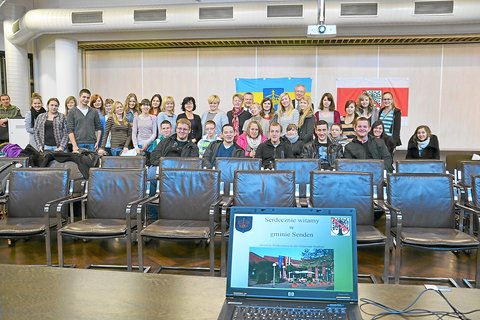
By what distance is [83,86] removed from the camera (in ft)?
27.6

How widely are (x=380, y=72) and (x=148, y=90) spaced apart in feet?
14.3

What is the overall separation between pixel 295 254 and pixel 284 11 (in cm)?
570

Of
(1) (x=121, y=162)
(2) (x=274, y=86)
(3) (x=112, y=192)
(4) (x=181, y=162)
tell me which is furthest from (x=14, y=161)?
(2) (x=274, y=86)

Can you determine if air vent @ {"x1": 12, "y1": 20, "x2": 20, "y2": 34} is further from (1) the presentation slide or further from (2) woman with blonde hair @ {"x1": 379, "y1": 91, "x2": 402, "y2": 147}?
(1) the presentation slide

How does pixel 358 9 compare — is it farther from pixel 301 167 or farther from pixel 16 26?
pixel 16 26

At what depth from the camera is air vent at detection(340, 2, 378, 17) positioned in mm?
6188

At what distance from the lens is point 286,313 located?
1.19 m

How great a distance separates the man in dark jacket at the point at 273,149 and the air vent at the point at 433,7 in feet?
9.75

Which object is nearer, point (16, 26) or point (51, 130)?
point (51, 130)

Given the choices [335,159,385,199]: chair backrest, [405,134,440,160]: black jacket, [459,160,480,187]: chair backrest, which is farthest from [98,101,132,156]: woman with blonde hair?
A: [459,160,480,187]: chair backrest

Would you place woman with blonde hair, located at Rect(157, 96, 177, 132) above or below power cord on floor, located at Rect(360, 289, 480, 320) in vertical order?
above

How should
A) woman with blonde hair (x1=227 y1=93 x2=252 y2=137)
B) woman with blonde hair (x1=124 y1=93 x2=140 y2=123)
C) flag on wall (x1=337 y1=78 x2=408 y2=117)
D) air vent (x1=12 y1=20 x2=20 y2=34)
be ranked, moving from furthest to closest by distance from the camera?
→ flag on wall (x1=337 y1=78 x2=408 y2=117), air vent (x1=12 y1=20 x2=20 y2=34), woman with blonde hair (x1=124 y1=93 x2=140 y2=123), woman with blonde hair (x1=227 y1=93 x2=252 y2=137)

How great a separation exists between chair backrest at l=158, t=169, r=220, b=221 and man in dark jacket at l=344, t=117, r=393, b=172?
195 centimetres

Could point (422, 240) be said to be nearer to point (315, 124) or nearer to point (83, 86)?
point (315, 124)
